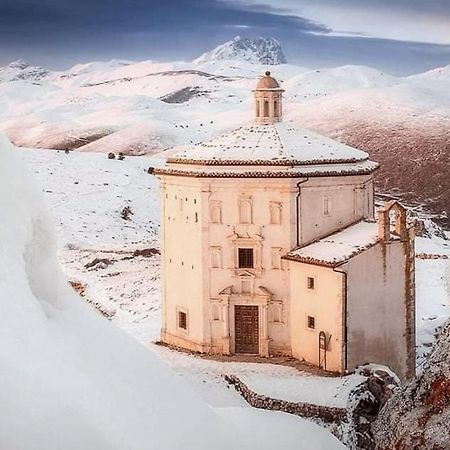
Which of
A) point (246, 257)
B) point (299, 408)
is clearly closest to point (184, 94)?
point (246, 257)

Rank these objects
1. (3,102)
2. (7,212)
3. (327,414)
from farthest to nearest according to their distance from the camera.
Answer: (3,102), (327,414), (7,212)

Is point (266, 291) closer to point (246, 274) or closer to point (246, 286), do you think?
point (246, 286)

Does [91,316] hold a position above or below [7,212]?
below

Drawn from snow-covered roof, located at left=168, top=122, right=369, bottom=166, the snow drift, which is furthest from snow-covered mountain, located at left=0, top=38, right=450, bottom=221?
the snow drift

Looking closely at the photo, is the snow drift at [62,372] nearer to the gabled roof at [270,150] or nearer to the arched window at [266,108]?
the gabled roof at [270,150]

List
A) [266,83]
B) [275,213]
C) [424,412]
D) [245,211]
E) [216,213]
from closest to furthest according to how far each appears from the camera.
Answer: [424,412] → [275,213] → [245,211] → [216,213] → [266,83]

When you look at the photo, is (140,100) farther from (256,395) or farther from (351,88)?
(256,395)

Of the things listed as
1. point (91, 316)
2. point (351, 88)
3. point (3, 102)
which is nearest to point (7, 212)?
point (91, 316)
